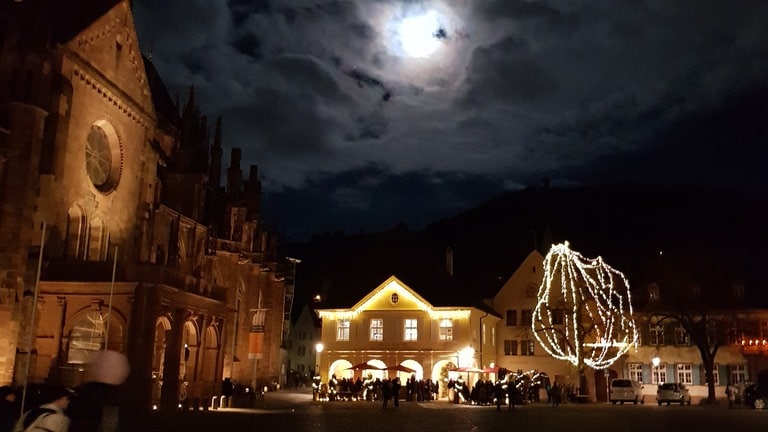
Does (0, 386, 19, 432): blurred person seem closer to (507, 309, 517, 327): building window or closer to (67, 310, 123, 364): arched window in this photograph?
(67, 310, 123, 364): arched window

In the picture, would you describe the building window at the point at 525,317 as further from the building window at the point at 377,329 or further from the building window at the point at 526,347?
the building window at the point at 377,329

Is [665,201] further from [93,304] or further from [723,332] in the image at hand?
[93,304]

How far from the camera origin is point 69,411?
7.21 m

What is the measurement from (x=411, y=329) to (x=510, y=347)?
1168 cm

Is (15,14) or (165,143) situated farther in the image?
(165,143)

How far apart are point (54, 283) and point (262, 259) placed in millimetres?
33724

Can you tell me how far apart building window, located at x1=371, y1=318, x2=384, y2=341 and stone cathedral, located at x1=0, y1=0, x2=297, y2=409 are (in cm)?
1566

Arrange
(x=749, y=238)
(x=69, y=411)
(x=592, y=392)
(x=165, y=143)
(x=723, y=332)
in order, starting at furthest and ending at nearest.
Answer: (x=749, y=238) < (x=592, y=392) < (x=723, y=332) < (x=165, y=143) < (x=69, y=411)

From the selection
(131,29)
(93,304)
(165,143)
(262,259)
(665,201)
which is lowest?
(93,304)

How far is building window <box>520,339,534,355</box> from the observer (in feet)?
208

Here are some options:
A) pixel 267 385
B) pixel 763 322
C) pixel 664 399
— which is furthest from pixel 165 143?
pixel 763 322

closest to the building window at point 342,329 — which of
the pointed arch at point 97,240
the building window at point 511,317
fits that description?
the building window at point 511,317

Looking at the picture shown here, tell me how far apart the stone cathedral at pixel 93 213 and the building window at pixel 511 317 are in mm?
27767

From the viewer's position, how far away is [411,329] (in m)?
56.5
